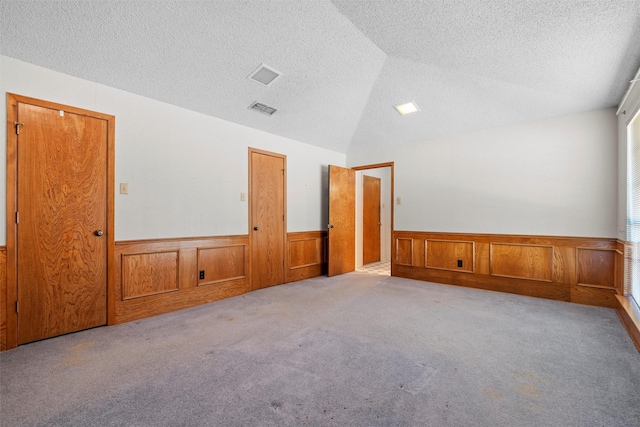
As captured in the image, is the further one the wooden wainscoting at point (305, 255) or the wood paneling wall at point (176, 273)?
the wooden wainscoting at point (305, 255)

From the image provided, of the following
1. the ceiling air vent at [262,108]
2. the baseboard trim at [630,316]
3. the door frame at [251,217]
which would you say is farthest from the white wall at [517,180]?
the ceiling air vent at [262,108]

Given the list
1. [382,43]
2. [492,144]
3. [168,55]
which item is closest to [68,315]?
[168,55]

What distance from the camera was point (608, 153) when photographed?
11.1 ft

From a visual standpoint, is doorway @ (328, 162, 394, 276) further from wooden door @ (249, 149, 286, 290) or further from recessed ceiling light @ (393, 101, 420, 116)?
recessed ceiling light @ (393, 101, 420, 116)

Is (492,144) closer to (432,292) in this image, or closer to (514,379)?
(432,292)

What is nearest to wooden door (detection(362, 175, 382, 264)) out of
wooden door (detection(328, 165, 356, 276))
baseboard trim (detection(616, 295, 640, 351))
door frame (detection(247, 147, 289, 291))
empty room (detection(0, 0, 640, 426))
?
wooden door (detection(328, 165, 356, 276))

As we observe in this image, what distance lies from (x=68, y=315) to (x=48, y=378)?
0.92 meters

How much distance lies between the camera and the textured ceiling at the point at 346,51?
2254mm

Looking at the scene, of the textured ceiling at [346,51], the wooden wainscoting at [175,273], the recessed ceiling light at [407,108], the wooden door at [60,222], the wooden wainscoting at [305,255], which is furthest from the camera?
the wooden wainscoting at [305,255]

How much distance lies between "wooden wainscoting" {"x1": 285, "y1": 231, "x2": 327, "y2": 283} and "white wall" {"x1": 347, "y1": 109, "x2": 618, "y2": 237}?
1.44 m

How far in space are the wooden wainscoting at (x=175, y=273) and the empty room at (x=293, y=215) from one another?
0.02 metres

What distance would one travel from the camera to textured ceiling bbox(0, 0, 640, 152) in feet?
7.39

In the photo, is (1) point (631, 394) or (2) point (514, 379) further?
(2) point (514, 379)

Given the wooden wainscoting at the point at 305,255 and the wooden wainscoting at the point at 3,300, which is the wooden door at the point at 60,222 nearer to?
the wooden wainscoting at the point at 3,300
